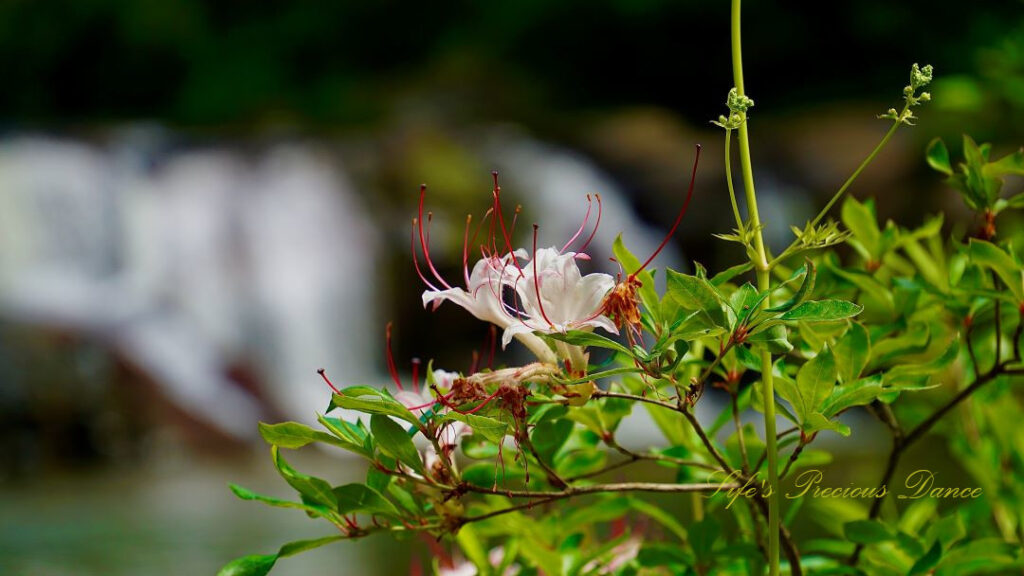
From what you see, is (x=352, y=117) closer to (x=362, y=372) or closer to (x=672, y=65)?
(x=672, y=65)

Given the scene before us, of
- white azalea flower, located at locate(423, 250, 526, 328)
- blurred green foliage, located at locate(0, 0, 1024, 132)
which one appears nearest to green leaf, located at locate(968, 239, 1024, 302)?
white azalea flower, located at locate(423, 250, 526, 328)

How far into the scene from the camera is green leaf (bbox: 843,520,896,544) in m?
0.75

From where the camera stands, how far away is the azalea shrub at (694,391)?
0.58 m

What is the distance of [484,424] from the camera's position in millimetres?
564

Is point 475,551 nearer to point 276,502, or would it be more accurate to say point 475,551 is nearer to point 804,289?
point 276,502

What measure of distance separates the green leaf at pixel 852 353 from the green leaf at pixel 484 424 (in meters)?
0.24

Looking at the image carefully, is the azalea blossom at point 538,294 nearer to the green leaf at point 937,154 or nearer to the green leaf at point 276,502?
the green leaf at point 276,502

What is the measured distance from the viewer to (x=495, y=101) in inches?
408

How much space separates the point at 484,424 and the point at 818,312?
182 mm

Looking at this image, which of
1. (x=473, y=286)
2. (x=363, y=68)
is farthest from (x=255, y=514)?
(x=363, y=68)

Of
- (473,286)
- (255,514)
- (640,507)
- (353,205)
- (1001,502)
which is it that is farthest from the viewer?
(353,205)

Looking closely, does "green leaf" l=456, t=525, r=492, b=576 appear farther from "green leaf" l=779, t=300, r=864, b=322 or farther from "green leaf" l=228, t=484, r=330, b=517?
"green leaf" l=779, t=300, r=864, b=322

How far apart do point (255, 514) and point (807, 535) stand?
2324 mm

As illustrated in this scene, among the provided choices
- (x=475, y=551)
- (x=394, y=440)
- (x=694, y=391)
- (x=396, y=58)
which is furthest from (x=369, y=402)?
(x=396, y=58)
